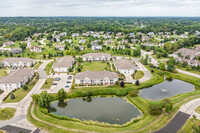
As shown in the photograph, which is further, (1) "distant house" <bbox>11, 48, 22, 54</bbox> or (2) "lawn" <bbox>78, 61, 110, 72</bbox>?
(1) "distant house" <bbox>11, 48, 22, 54</bbox>

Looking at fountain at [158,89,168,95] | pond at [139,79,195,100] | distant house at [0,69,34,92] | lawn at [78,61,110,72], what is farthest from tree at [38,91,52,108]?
fountain at [158,89,168,95]

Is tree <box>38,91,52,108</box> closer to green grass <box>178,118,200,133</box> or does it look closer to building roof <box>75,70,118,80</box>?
building roof <box>75,70,118,80</box>

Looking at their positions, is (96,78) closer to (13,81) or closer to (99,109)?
(99,109)

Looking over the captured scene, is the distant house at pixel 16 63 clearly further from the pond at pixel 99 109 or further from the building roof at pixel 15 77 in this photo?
the pond at pixel 99 109

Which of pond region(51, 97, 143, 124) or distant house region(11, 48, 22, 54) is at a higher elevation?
distant house region(11, 48, 22, 54)

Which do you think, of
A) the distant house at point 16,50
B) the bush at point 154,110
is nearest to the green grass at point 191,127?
the bush at point 154,110

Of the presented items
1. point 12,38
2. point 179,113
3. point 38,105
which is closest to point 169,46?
point 179,113
